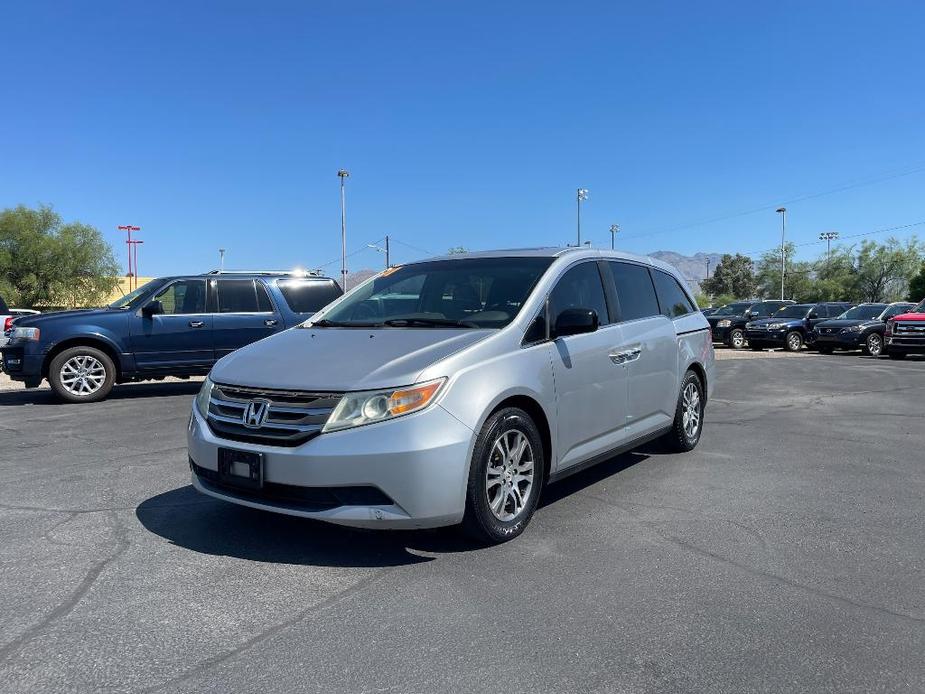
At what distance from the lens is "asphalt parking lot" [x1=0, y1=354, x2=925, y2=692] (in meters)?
2.79

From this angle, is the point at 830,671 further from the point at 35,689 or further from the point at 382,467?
the point at 35,689

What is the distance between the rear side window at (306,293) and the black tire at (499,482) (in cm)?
767

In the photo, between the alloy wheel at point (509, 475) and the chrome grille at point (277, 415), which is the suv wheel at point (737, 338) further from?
the chrome grille at point (277, 415)

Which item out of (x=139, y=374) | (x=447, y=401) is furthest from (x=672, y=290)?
(x=139, y=374)

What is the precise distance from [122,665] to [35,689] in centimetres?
29

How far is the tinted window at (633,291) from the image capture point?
5.73 meters

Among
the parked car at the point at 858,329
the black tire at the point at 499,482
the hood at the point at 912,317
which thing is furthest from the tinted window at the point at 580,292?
the parked car at the point at 858,329

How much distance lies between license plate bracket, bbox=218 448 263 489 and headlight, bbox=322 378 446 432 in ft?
1.48

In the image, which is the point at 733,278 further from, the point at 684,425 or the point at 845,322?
the point at 684,425

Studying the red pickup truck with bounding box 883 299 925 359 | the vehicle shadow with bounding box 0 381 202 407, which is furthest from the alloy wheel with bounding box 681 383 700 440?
the red pickup truck with bounding box 883 299 925 359

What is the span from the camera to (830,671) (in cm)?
280

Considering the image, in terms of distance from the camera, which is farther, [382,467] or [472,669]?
[382,467]

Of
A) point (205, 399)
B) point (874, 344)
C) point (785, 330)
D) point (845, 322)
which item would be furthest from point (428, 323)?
point (785, 330)

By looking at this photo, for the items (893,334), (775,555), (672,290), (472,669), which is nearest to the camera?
(472,669)
